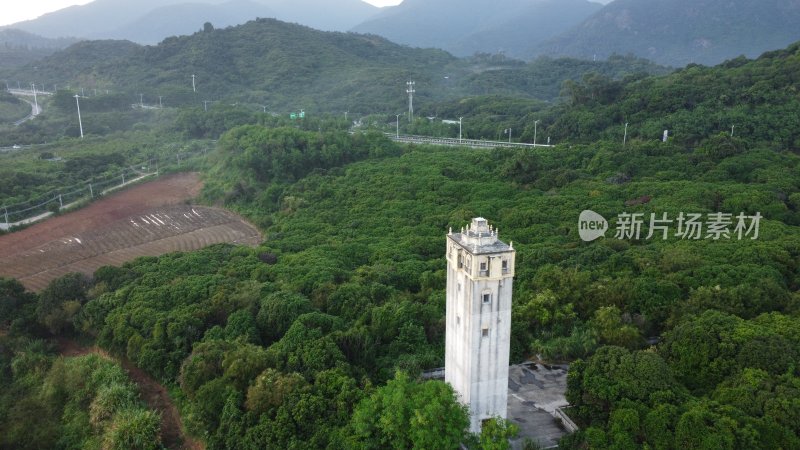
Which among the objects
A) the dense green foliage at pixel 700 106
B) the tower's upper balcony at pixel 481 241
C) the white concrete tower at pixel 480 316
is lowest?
the white concrete tower at pixel 480 316

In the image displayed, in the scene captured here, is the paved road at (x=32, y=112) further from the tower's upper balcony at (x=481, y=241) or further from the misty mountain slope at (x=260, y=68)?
the tower's upper balcony at (x=481, y=241)

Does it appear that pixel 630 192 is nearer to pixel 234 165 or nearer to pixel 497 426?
pixel 497 426

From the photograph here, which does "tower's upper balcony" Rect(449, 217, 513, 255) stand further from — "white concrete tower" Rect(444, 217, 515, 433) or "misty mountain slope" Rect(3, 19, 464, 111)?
"misty mountain slope" Rect(3, 19, 464, 111)

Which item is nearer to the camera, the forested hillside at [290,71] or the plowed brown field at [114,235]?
the plowed brown field at [114,235]

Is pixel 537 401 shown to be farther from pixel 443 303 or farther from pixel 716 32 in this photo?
pixel 716 32

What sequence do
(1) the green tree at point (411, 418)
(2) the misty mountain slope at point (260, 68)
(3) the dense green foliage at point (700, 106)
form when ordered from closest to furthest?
(1) the green tree at point (411, 418) → (3) the dense green foliage at point (700, 106) → (2) the misty mountain slope at point (260, 68)

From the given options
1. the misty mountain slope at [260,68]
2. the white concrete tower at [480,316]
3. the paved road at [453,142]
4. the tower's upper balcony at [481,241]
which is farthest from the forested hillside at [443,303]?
the misty mountain slope at [260,68]

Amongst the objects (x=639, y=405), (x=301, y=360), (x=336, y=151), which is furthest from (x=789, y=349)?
(x=336, y=151)

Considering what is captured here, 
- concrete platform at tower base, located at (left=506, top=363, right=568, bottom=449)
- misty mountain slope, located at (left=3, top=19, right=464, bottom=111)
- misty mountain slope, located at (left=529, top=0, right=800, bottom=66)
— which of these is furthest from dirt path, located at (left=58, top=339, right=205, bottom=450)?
misty mountain slope, located at (left=529, top=0, right=800, bottom=66)
